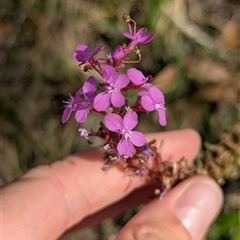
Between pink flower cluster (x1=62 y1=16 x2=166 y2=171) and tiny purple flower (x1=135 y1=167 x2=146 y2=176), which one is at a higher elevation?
pink flower cluster (x1=62 y1=16 x2=166 y2=171)

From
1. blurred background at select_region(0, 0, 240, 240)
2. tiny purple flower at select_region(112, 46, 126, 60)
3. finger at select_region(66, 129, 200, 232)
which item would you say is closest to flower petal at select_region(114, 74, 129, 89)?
tiny purple flower at select_region(112, 46, 126, 60)

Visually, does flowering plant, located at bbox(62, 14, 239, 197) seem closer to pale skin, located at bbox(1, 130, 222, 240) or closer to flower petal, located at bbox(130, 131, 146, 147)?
flower petal, located at bbox(130, 131, 146, 147)

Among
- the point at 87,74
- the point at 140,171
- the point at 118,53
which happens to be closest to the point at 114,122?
the point at 118,53

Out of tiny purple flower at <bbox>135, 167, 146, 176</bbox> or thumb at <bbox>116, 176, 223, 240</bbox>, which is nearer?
tiny purple flower at <bbox>135, 167, 146, 176</bbox>

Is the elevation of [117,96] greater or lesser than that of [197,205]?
greater

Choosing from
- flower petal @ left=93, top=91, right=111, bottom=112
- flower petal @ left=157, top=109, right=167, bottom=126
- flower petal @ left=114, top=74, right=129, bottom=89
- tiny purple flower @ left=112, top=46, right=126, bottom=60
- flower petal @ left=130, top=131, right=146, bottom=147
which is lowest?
flower petal @ left=130, top=131, right=146, bottom=147

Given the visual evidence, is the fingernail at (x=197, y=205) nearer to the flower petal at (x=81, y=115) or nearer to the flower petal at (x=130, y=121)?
the flower petal at (x=130, y=121)

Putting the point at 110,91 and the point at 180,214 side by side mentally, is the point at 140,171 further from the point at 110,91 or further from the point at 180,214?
the point at 110,91

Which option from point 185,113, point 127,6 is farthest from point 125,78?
point 185,113

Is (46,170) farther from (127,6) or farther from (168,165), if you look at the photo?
(127,6)
